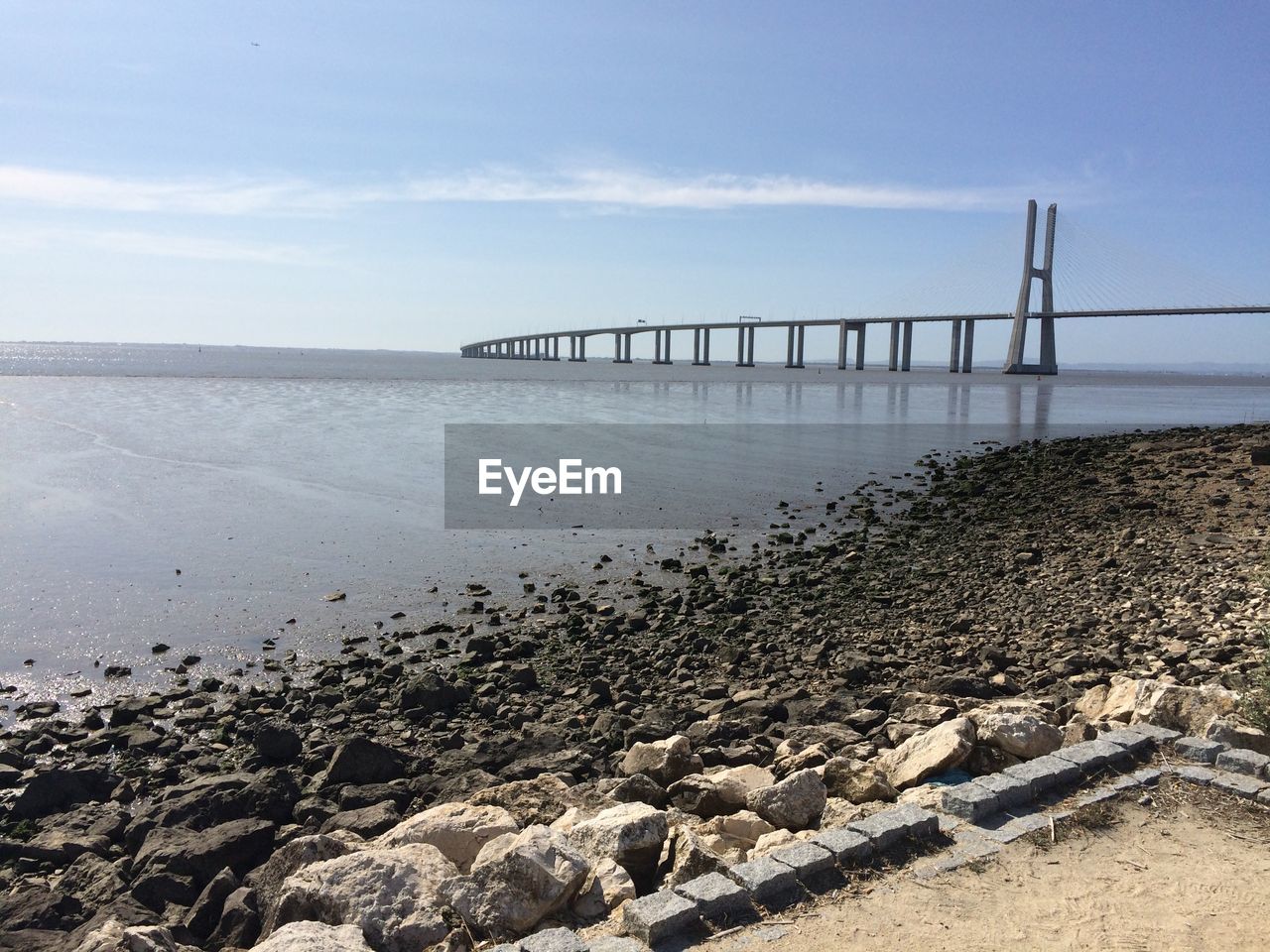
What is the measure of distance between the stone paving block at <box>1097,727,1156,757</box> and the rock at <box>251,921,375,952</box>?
4.41 m

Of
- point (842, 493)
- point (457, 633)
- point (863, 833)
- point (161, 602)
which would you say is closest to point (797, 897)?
point (863, 833)

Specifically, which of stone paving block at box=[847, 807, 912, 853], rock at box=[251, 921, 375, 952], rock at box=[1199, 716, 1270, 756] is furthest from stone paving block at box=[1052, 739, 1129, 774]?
rock at box=[251, 921, 375, 952]

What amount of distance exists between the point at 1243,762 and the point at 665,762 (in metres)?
3.43

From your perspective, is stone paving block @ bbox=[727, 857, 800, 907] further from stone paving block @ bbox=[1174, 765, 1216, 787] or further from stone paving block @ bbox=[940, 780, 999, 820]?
stone paving block @ bbox=[1174, 765, 1216, 787]

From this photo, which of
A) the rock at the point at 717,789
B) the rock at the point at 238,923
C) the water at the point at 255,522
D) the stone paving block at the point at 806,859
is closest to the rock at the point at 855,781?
→ the rock at the point at 717,789

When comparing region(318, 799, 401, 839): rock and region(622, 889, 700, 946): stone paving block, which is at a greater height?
region(622, 889, 700, 946): stone paving block

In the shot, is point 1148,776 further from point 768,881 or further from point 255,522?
point 255,522

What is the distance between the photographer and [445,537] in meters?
15.4

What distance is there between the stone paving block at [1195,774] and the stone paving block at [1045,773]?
594 millimetres

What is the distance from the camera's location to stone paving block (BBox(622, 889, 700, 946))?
3.95 m

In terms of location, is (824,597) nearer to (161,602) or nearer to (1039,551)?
(1039,551)

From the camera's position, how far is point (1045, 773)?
17.2ft

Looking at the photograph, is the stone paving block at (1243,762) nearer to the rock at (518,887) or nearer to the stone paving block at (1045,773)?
the stone paving block at (1045,773)

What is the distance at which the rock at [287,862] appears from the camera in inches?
193
